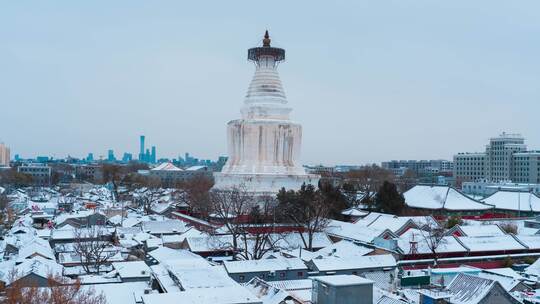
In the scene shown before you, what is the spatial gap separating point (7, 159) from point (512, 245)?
175741 millimetres

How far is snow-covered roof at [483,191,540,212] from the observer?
47750 millimetres

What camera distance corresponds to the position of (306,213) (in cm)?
3281

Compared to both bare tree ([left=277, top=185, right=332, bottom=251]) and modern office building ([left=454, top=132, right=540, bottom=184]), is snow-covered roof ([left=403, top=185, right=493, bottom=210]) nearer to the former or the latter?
bare tree ([left=277, top=185, right=332, bottom=251])

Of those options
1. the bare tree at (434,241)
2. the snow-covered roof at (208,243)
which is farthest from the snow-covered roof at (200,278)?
the bare tree at (434,241)

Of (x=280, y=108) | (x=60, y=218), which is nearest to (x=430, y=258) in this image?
(x=280, y=108)

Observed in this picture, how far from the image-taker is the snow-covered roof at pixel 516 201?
4775 cm

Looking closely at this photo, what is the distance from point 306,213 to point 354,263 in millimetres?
9381

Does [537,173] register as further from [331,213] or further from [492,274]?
[492,274]

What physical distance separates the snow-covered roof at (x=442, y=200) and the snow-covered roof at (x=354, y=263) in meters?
23.3

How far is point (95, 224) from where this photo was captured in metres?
42.9

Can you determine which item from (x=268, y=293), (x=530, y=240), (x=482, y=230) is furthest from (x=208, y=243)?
(x=530, y=240)

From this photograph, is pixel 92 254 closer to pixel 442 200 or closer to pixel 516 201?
pixel 442 200

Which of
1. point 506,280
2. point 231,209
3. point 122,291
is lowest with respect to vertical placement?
point 122,291

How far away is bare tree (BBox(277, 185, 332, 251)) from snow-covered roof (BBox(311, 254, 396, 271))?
6.36 metres
